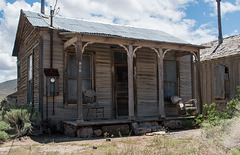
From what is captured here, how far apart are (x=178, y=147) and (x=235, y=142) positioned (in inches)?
46.9

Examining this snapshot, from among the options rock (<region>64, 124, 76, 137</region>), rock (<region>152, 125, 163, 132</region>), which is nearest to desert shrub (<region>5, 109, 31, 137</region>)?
rock (<region>64, 124, 76, 137</region>)

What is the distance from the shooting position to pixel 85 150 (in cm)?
594

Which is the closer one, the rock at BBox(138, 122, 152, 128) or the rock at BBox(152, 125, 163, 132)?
the rock at BBox(152, 125, 163, 132)

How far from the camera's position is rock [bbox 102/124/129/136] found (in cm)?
848

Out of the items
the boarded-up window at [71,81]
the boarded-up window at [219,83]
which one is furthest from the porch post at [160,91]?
the boarded-up window at [219,83]

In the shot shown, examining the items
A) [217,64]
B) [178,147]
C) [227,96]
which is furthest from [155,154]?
[217,64]

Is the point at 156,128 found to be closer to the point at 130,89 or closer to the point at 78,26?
the point at 130,89

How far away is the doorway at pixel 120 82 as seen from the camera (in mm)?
10734

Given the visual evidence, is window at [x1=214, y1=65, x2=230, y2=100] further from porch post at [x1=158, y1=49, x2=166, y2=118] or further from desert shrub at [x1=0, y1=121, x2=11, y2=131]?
desert shrub at [x1=0, y1=121, x2=11, y2=131]

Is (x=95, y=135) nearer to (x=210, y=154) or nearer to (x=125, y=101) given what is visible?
(x=125, y=101)

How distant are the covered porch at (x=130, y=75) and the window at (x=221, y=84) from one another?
1866 mm

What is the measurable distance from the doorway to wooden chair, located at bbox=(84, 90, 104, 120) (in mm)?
893

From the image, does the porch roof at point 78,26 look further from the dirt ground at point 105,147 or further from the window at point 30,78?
the dirt ground at point 105,147

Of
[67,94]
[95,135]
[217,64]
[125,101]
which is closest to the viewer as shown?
[95,135]
